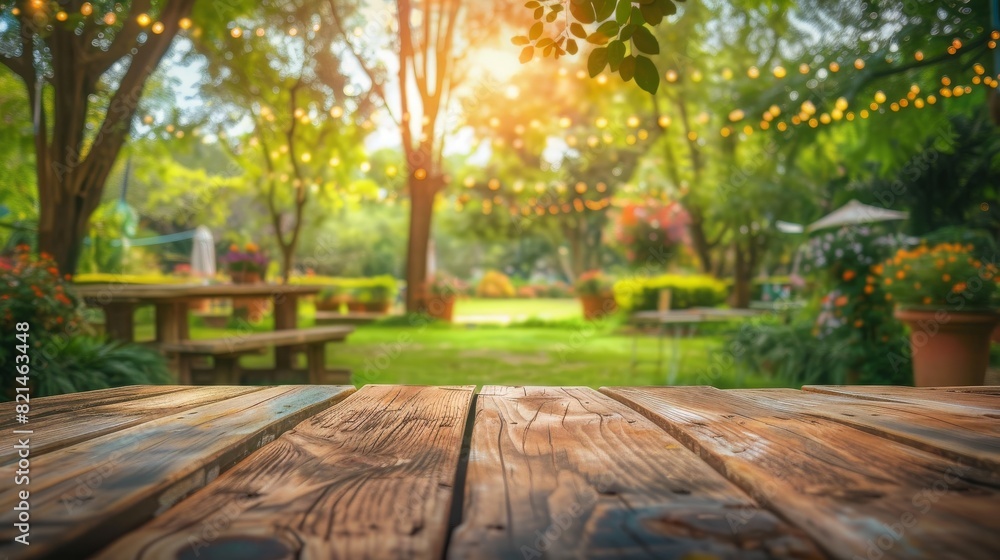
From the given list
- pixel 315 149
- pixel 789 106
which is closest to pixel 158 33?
pixel 789 106

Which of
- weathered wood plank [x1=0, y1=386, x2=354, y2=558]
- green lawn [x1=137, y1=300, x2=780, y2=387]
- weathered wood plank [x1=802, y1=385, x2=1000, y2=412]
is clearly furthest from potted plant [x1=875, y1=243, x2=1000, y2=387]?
weathered wood plank [x1=0, y1=386, x2=354, y2=558]

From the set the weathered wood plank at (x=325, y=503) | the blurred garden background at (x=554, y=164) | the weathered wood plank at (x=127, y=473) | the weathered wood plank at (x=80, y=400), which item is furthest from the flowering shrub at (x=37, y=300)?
the weathered wood plank at (x=325, y=503)

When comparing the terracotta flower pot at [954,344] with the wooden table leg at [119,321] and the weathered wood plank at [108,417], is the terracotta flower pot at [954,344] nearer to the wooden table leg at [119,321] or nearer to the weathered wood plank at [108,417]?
the weathered wood plank at [108,417]

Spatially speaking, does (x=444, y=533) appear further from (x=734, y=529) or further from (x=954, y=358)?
(x=954, y=358)

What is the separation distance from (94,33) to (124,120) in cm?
80

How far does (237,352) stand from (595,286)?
9.02 meters

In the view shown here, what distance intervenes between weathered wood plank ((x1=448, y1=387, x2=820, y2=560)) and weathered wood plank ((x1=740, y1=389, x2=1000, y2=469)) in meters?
0.33

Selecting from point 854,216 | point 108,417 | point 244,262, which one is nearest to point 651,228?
point 854,216

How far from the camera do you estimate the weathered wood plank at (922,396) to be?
51.2 inches

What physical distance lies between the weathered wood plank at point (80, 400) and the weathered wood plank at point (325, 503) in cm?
56

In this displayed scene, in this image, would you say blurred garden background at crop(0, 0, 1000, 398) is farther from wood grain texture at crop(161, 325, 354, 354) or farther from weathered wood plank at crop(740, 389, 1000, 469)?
weathered wood plank at crop(740, 389, 1000, 469)

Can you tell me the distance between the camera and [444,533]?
61 cm

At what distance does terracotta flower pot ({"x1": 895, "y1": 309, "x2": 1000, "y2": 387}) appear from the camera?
4.61m

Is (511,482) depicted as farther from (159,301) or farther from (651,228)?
(651,228)
